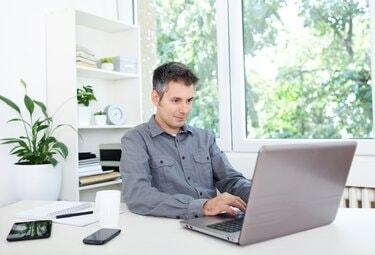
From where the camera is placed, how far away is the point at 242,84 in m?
2.80

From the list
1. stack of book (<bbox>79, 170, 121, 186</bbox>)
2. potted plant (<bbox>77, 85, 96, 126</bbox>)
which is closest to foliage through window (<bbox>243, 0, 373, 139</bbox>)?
stack of book (<bbox>79, 170, 121, 186</bbox>)

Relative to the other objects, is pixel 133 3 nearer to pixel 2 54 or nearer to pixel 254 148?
pixel 2 54

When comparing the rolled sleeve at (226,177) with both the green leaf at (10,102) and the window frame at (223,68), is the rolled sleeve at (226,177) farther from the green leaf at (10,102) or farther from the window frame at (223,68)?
the green leaf at (10,102)

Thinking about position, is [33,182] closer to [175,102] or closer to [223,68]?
[175,102]

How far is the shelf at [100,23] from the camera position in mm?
2621

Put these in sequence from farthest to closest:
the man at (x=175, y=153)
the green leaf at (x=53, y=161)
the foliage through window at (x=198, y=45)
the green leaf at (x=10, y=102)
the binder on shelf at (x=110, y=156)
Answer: the foliage through window at (x=198, y=45) < the binder on shelf at (x=110, y=156) < the green leaf at (x=53, y=161) < the green leaf at (x=10, y=102) < the man at (x=175, y=153)

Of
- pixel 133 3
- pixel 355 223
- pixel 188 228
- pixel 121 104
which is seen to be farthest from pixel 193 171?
pixel 133 3

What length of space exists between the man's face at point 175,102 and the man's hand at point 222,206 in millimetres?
580

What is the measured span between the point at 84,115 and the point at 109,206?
1.52 meters

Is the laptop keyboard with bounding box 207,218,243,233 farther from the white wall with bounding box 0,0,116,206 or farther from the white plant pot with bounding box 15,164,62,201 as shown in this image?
the white wall with bounding box 0,0,116,206

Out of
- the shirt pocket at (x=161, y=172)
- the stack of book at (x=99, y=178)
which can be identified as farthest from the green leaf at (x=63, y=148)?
the shirt pocket at (x=161, y=172)

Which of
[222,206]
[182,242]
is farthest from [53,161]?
[182,242]

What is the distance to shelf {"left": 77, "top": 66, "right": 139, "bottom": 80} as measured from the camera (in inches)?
101

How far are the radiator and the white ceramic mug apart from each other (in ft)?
5.08
